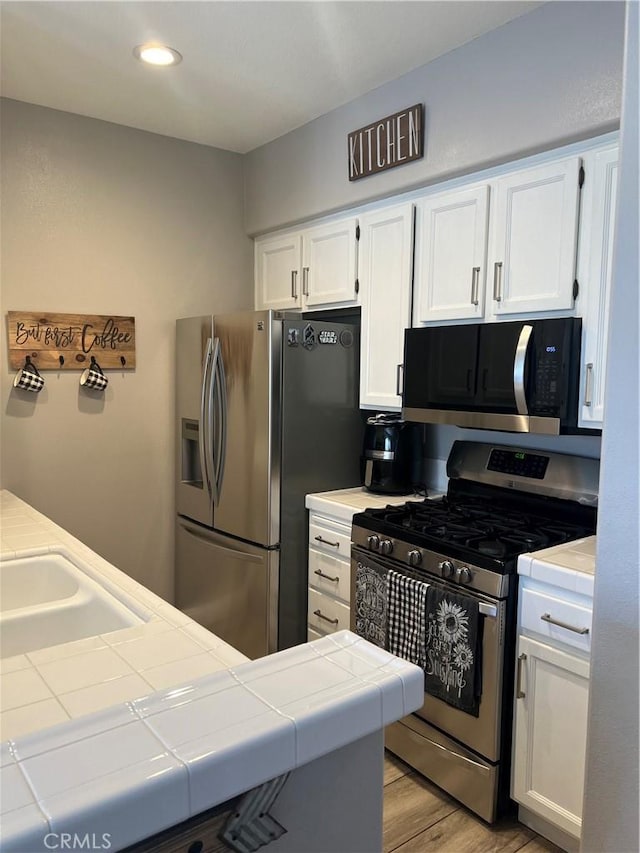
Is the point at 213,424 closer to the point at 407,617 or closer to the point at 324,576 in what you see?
the point at 324,576

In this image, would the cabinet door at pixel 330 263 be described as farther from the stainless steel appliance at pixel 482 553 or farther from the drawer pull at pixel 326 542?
the drawer pull at pixel 326 542

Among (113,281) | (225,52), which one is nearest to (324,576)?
(113,281)

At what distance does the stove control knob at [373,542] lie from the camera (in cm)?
240

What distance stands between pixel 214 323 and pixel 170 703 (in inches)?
98.4

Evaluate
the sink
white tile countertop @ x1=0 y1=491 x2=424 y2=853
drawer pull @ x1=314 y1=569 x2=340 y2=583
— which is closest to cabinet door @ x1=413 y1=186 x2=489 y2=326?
drawer pull @ x1=314 y1=569 x2=340 y2=583

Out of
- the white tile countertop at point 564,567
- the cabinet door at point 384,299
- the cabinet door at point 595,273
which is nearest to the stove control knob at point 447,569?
the white tile countertop at point 564,567

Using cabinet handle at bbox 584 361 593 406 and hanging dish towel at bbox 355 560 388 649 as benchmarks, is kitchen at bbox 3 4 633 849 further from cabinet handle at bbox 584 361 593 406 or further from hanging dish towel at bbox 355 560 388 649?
hanging dish towel at bbox 355 560 388 649

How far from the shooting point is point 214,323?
3.08 metres

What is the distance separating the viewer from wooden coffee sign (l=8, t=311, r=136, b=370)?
2955 mm

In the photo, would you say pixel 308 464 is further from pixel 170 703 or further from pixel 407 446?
pixel 170 703

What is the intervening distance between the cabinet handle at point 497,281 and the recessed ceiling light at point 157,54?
1431 mm

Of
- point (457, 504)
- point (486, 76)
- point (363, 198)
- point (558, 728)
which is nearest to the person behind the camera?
point (558, 728)

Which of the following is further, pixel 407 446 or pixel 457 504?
pixel 407 446

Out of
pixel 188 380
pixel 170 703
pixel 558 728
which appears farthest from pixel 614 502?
pixel 188 380
